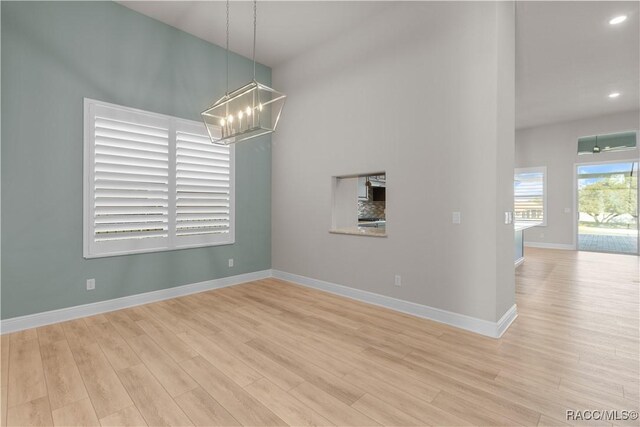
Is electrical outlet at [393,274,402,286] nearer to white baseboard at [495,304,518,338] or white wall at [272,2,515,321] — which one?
white wall at [272,2,515,321]

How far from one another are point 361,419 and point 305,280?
3.02 metres

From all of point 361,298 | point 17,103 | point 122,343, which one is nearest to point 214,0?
point 17,103

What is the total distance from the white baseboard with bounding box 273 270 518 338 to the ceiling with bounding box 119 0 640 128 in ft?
11.7

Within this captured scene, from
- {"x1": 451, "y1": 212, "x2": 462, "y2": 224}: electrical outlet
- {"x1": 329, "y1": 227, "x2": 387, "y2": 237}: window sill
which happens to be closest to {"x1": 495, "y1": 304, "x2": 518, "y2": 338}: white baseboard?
{"x1": 451, "y1": 212, "x2": 462, "y2": 224}: electrical outlet

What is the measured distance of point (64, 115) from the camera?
3.26 metres

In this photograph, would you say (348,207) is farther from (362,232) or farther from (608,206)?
(608,206)

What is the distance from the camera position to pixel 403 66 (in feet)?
11.6

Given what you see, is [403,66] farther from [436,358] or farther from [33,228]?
[33,228]

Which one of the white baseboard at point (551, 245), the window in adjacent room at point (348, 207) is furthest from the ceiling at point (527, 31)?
the white baseboard at point (551, 245)

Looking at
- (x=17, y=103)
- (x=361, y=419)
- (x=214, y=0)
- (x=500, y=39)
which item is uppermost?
(x=214, y=0)

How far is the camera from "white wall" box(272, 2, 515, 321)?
2.94 metres

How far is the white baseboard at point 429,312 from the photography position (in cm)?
293

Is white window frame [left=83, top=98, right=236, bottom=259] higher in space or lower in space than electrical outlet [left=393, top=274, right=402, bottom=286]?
higher

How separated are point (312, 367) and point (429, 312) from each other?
1618mm
